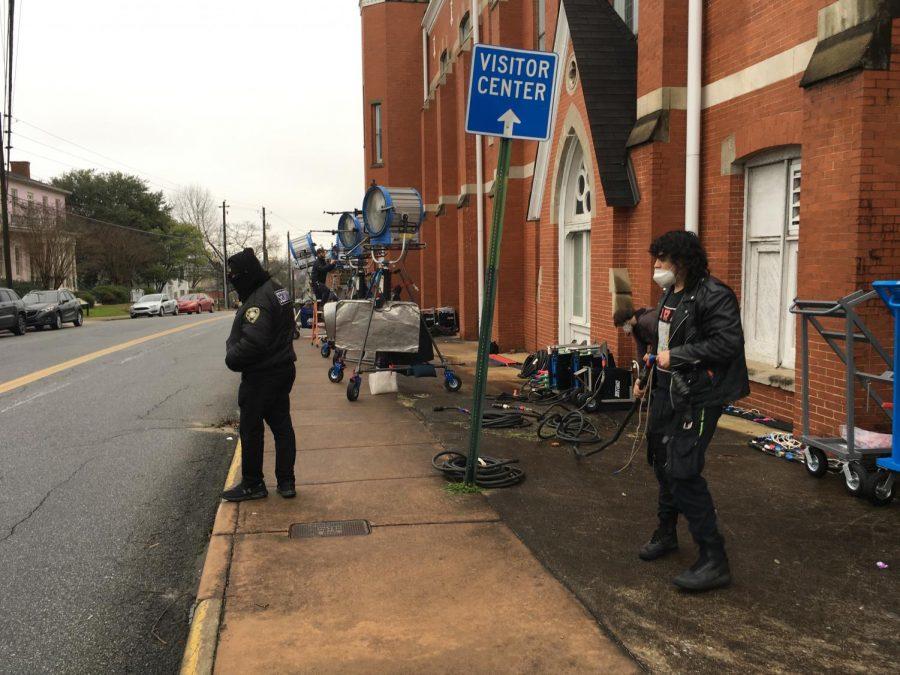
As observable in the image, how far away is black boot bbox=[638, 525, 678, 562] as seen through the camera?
441 centimetres

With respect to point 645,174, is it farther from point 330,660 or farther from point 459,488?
point 330,660

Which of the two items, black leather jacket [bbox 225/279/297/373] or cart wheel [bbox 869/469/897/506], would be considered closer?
cart wheel [bbox 869/469/897/506]

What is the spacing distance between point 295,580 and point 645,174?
7.16 meters

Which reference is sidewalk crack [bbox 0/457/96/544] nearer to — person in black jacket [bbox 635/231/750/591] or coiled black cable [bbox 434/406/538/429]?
coiled black cable [bbox 434/406/538/429]

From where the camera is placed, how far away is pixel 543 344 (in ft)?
48.2

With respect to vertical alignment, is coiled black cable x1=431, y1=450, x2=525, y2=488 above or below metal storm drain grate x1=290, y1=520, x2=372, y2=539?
above

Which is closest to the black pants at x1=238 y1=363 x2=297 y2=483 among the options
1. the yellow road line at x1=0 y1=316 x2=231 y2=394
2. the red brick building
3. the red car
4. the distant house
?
the red brick building

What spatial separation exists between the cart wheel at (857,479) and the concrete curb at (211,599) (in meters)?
4.34

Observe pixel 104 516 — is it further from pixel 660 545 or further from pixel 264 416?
pixel 660 545

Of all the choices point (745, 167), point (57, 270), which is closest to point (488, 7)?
point (745, 167)

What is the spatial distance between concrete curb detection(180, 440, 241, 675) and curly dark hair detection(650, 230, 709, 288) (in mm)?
3007

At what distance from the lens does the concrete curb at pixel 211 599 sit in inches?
132

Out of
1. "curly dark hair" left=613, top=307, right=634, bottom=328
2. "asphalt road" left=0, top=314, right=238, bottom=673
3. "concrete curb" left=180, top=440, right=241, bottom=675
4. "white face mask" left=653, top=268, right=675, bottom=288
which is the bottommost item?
"asphalt road" left=0, top=314, right=238, bottom=673

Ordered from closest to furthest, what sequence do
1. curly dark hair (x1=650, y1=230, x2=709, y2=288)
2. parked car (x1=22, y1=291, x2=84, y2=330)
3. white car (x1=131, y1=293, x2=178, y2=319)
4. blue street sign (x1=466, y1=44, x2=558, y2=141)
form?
1. curly dark hair (x1=650, y1=230, x2=709, y2=288)
2. blue street sign (x1=466, y1=44, x2=558, y2=141)
3. parked car (x1=22, y1=291, x2=84, y2=330)
4. white car (x1=131, y1=293, x2=178, y2=319)
